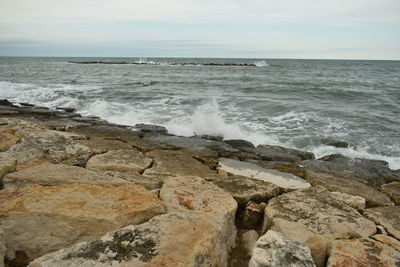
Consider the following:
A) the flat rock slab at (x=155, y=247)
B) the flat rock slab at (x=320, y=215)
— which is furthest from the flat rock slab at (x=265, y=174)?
the flat rock slab at (x=155, y=247)

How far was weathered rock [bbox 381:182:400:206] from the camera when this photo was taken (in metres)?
4.03

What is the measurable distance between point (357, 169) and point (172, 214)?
453cm

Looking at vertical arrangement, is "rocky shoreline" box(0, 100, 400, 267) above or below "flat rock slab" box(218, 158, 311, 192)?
above

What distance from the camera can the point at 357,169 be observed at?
5.57 m

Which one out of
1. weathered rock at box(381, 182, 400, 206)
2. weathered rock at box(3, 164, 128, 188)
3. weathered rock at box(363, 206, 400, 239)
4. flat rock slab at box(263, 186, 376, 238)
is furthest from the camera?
weathered rock at box(381, 182, 400, 206)

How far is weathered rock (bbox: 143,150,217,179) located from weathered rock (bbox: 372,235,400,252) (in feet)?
6.12

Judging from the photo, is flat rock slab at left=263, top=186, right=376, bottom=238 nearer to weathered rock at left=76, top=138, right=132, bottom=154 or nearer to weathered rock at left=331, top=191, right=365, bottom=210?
weathered rock at left=331, top=191, right=365, bottom=210

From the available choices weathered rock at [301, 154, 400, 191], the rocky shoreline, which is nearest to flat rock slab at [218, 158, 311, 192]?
the rocky shoreline

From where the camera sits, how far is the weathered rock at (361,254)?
2.16m

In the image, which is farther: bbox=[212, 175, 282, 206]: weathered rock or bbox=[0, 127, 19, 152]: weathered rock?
bbox=[0, 127, 19, 152]: weathered rock

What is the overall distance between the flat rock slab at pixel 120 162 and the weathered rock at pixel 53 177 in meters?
0.50

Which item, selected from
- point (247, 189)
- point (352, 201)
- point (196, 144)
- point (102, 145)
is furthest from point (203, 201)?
point (196, 144)

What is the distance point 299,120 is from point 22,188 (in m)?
9.28

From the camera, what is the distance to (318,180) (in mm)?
4141
